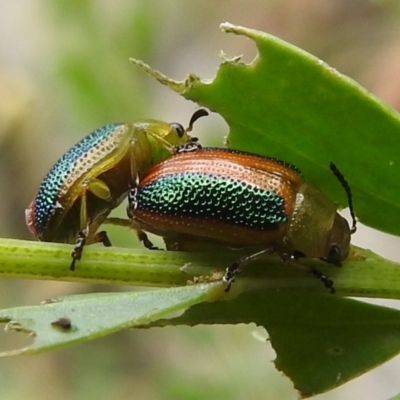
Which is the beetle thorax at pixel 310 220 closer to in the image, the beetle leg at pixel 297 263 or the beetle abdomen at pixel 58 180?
the beetle leg at pixel 297 263

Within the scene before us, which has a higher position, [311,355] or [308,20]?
[308,20]

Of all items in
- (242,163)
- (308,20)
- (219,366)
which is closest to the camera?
(242,163)

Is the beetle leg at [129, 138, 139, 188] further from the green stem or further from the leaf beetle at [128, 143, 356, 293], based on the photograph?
the green stem

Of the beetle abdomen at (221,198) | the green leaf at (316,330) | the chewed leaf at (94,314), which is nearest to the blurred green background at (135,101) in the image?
the green leaf at (316,330)

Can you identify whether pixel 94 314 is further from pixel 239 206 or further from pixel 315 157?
pixel 315 157

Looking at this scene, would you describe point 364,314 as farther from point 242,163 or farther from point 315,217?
point 242,163

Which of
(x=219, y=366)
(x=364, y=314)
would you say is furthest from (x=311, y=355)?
(x=219, y=366)
